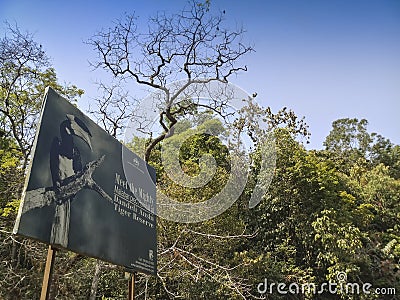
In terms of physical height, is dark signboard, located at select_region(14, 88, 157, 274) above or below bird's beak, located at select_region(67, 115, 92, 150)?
below

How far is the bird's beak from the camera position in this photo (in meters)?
2.84

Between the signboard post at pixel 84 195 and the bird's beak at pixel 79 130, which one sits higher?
the bird's beak at pixel 79 130

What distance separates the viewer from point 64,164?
102 inches

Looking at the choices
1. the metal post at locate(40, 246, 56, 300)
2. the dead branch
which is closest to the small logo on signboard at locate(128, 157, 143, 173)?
the dead branch

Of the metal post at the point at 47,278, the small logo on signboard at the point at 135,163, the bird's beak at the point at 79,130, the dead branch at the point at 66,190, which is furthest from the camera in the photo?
the small logo on signboard at the point at 135,163

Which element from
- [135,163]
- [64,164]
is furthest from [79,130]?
[135,163]

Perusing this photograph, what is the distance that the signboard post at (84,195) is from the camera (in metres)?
2.29

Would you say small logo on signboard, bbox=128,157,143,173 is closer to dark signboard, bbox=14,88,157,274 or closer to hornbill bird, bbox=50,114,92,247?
dark signboard, bbox=14,88,157,274

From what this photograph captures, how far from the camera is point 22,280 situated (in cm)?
565

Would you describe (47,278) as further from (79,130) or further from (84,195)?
A: (79,130)

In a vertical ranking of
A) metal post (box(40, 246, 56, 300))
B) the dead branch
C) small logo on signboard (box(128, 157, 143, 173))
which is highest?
small logo on signboard (box(128, 157, 143, 173))

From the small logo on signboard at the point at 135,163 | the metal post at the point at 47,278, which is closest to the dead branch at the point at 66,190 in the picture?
the metal post at the point at 47,278

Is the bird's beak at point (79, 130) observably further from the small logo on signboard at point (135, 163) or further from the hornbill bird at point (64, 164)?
the small logo on signboard at point (135, 163)

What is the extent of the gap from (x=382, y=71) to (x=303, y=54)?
4.13 feet
